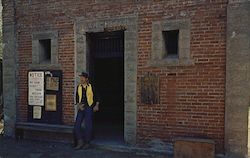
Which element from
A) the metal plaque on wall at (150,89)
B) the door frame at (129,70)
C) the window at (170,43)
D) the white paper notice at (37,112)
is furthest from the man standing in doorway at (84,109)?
the window at (170,43)

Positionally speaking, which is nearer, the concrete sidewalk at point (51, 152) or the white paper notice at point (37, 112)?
the concrete sidewalk at point (51, 152)

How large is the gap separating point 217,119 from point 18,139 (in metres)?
5.80

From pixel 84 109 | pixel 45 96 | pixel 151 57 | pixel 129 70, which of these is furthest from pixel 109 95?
pixel 151 57

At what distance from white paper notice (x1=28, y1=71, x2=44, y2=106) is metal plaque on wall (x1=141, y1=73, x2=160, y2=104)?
315 centimetres

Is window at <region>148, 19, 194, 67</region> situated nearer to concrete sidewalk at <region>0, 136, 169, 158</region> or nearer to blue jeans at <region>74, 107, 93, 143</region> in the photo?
blue jeans at <region>74, 107, 93, 143</region>

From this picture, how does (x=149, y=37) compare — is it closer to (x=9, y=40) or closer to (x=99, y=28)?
(x=99, y=28)

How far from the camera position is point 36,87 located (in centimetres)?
873

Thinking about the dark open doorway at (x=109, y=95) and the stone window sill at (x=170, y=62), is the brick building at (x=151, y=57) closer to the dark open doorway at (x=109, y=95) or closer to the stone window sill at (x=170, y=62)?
the stone window sill at (x=170, y=62)

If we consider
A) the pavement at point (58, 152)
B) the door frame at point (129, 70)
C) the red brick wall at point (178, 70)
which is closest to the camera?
the red brick wall at point (178, 70)

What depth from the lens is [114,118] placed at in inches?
453

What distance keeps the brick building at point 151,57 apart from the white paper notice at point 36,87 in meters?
0.18

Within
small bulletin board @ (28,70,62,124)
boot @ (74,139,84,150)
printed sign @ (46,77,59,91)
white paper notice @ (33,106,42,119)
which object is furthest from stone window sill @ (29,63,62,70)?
boot @ (74,139,84,150)

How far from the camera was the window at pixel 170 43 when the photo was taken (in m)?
7.05

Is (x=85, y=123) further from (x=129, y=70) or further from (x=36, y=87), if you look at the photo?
(x=36, y=87)
